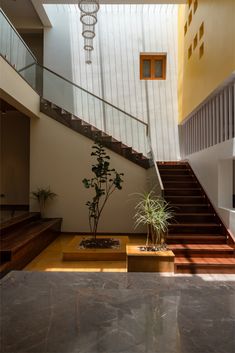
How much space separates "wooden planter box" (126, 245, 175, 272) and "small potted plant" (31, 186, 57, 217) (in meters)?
4.45

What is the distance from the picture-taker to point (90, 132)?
8.64 metres

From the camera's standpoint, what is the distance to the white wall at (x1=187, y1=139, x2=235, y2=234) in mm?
6070

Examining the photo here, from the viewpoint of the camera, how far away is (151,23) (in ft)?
34.5

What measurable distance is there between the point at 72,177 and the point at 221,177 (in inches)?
158

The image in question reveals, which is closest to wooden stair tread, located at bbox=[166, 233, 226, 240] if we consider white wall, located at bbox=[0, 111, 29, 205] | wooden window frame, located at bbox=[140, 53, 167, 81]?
white wall, located at bbox=[0, 111, 29, 205]

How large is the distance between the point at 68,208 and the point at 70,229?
0.59 m

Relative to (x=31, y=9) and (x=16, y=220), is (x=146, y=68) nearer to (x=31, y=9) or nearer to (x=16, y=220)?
(x=31, y=9)

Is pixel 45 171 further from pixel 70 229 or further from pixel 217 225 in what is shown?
pixel 217 225

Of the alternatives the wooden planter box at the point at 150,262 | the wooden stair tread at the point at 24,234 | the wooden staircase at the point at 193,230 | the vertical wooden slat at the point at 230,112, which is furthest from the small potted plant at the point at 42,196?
the vertical wooden slat at the point at 230,112

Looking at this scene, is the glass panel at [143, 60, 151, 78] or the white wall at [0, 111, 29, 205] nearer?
the white wall at [0, 111, 29, 205]

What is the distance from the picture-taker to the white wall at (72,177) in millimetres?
8695

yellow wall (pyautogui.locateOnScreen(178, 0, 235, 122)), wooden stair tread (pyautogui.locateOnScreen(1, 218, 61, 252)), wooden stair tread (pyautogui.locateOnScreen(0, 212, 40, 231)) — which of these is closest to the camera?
wooden stair tread (pyautogui.locateOnScreen(1, 218, 61, 252))

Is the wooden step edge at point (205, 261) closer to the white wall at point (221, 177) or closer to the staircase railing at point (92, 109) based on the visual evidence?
the white wall at point (221, 177)

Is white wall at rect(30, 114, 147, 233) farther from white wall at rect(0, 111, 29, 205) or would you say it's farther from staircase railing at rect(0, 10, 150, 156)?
white wall at rect(0, 111, 29, 205)
